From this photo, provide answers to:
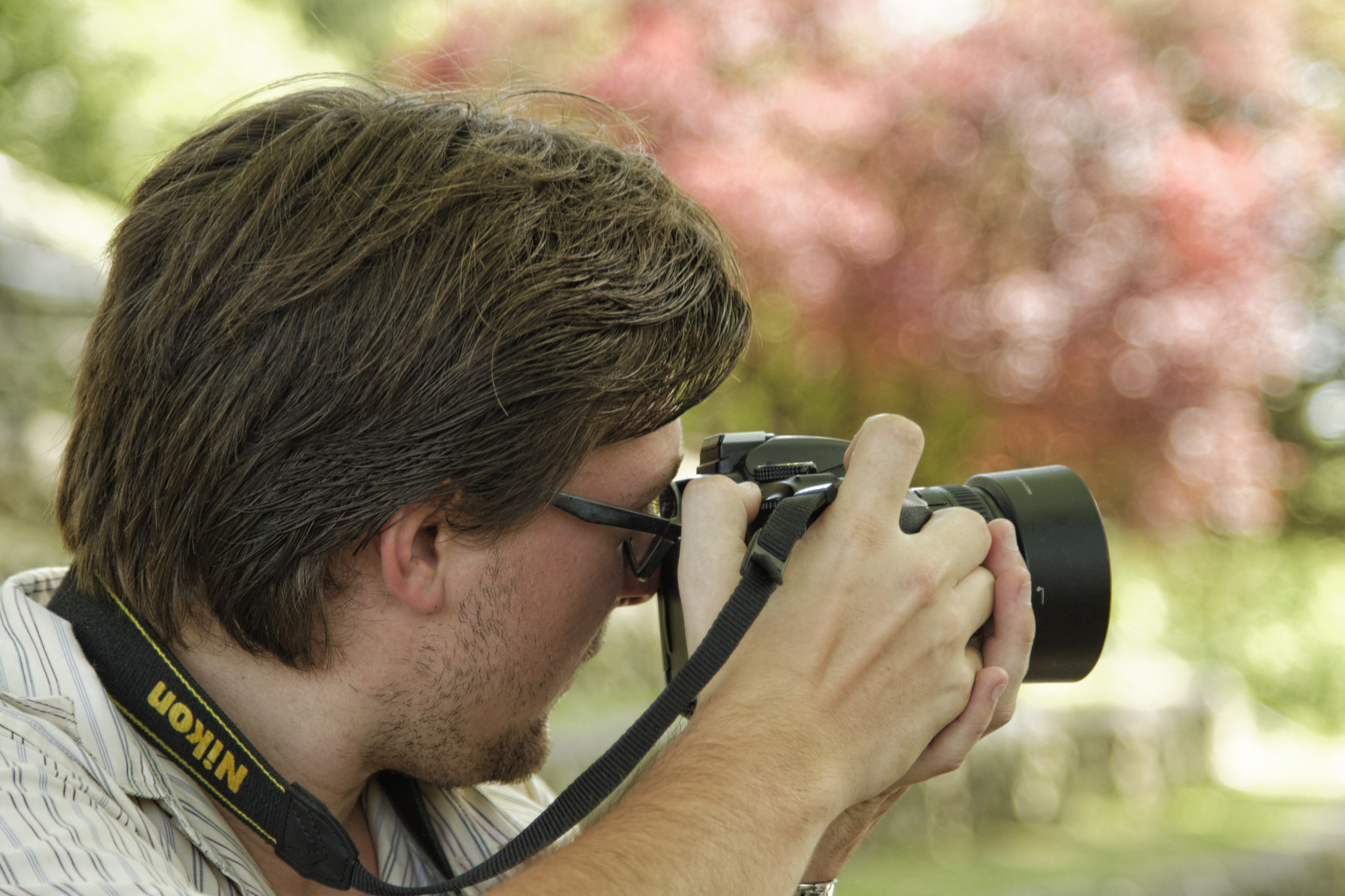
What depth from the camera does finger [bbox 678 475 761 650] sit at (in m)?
0.98

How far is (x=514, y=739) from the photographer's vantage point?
1.15 meters

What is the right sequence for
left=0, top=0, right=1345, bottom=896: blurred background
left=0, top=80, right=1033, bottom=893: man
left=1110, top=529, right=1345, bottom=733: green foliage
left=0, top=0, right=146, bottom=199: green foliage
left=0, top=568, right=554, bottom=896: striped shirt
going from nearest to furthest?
left=0, top=568, right=554, bottom=896: striped shirt < left=0, top=80, right=1033, bottom=893: man < left=0, top=0, right=1345, bottom=896: blurred background < left=0, top=0, right=146, bottom=199: green foliage < left=1110, top=529, right=1345, bottom=733: green foliage

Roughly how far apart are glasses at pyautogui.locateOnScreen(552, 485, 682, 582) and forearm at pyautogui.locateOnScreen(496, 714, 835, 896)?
248 mm

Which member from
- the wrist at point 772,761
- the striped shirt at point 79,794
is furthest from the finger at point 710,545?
the striped shirt at point 79,794

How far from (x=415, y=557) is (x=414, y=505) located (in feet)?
0.20

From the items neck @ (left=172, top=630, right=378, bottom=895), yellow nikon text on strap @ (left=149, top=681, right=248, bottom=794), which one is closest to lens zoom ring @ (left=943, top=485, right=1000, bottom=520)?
neck @ (left=172, top=630, right=378, bottom=895)

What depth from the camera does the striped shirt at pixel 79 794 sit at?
0.69m

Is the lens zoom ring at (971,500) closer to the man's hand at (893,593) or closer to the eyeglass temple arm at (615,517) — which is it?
the man's hand at (893,593)

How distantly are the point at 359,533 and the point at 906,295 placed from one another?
10.6 feet

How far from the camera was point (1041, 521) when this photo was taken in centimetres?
110

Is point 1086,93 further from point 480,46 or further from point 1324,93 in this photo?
point 1324,93

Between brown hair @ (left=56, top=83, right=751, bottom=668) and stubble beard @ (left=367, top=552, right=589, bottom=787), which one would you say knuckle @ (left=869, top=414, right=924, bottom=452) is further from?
stubble beard @ (left=367, top=552, right=589, bottom=787)

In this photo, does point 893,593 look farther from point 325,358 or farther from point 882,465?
point 325,358

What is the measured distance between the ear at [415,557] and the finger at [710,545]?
237 mm
